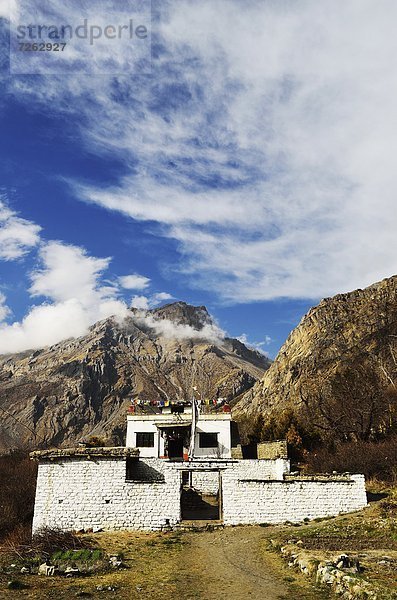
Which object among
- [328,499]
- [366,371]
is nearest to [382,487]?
[328,499]

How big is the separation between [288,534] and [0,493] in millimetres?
22429

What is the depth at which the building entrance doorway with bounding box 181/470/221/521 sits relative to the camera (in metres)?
29.5

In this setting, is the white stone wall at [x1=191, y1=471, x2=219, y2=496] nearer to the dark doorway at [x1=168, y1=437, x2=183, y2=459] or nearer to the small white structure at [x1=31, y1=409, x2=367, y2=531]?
the small white structure at [x1=31, y1=409, x2=367, y2=531]

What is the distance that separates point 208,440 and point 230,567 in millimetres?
24908

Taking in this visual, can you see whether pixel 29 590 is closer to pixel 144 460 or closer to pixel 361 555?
pixel 361 555

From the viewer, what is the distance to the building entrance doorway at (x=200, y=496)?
29.5 metres

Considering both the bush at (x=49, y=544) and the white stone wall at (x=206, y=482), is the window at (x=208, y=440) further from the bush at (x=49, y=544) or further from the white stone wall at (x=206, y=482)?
the bush at (x=49, y=544)

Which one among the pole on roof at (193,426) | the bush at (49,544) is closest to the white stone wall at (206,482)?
the pole on roof at (193,426)

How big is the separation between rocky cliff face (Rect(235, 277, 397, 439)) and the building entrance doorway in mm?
24099

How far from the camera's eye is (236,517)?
25578 millimetres

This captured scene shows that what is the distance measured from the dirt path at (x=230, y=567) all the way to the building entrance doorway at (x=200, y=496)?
16.8ft

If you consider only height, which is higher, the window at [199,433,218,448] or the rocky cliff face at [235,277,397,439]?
the rocky cliff face at [235,277,397,439]

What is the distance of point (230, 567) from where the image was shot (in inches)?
696

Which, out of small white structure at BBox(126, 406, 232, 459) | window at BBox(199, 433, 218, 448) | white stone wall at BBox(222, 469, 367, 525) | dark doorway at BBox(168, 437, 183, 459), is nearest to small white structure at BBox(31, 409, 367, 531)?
white stone wall at BBox(222, 469, 367, 525)
